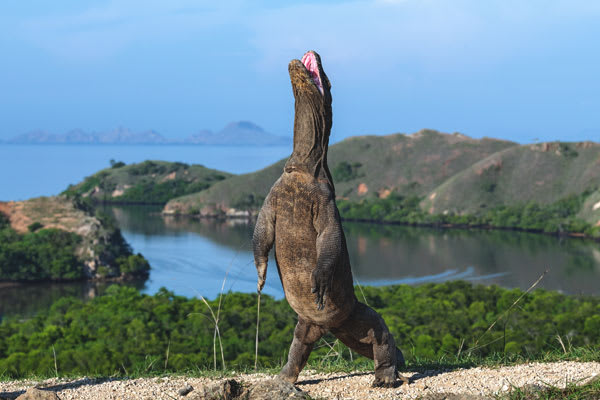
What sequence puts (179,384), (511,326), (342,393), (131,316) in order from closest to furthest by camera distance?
1. (342,393)
2. (179,384)
3. (511,326)
4. (131,316)

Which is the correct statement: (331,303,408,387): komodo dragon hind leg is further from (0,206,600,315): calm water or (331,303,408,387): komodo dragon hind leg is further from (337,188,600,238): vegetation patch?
(337,188,600,238): vegetation patch

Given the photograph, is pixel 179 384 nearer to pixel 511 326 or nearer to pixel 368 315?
pixel 368 315

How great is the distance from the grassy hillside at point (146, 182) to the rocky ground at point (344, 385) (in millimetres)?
132122

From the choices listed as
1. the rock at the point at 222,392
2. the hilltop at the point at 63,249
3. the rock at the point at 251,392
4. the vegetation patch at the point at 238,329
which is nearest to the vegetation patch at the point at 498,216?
the hilltop at the point at 63,249

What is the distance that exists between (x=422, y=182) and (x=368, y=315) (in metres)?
121

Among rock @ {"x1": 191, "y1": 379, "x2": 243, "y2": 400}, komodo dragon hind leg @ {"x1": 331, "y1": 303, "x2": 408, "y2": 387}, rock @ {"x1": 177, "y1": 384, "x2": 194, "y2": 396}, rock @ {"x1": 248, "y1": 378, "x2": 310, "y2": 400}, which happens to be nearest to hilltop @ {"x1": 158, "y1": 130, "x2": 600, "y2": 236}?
komodo dragon hind leg @ {"x1": 331, "y1": 303, "x2": 408, "y2": 387}

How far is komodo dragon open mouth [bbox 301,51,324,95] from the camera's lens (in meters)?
Answer: 8.24

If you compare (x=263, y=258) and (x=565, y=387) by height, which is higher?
(x=263, y=258)

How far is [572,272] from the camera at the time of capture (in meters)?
64.1

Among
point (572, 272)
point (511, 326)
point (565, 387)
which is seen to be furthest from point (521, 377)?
point (572, 272)

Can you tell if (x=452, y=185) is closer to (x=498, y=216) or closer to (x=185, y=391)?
(x=498, y=216)

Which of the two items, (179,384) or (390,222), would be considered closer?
(179,384)

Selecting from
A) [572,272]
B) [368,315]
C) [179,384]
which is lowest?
[572,272]

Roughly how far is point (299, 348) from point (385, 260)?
211 ft
